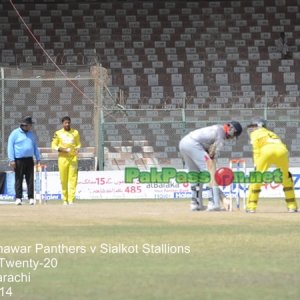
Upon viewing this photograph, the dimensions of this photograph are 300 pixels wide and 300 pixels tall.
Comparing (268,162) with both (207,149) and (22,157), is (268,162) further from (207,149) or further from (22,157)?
(22,157)

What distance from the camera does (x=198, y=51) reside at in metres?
41.1

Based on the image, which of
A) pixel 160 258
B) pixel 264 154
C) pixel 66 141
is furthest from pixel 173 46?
pixel 160 258

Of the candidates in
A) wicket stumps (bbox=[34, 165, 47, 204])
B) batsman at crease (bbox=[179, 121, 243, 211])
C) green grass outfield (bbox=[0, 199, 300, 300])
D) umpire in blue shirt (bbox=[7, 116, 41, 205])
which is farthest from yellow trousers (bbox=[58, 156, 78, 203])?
green grass outfield (bbox=[0, 199, 300, 300])

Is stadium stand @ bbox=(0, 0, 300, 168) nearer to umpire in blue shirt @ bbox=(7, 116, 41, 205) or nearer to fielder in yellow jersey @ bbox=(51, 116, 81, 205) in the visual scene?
fielder in yellow jersey @ bbox=(51, 116, 81, 205)

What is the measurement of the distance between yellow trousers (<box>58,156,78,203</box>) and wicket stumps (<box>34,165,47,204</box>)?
5.65 ft

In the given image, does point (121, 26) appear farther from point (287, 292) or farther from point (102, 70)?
point (287, 292)

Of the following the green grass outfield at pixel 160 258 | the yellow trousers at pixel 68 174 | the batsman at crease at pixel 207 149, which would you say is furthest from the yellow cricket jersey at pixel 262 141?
the yellow trousers at pixel 68 174

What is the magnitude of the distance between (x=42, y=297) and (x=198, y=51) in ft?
110

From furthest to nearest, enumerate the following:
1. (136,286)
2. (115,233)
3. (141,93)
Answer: (141,93), (115,233), (136,286)

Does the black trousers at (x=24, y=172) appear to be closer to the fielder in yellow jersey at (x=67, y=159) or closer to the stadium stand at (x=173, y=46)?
the fielder in yellow jersey at (x=67, y=159)

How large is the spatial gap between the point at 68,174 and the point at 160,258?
14043mm

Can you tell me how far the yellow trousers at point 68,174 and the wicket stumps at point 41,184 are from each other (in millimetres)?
1722

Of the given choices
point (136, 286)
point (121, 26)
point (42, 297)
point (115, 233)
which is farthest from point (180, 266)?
point (121, 26)

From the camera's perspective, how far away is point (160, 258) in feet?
35.1
